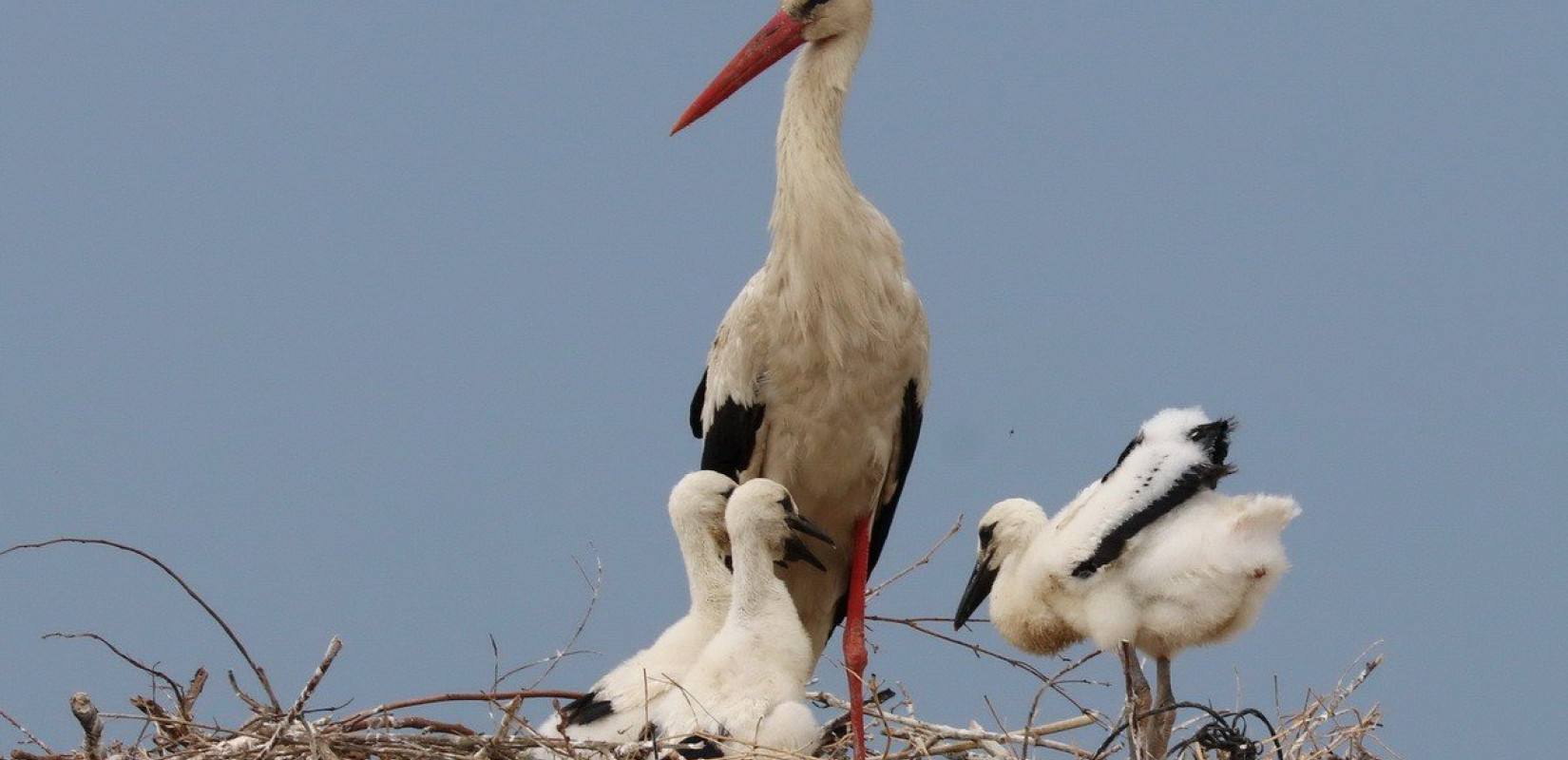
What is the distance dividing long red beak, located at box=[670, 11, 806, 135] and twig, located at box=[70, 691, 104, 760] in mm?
2314

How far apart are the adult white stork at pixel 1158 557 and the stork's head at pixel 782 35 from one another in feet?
4.45

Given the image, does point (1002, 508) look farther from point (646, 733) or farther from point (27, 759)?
point (27, 759)

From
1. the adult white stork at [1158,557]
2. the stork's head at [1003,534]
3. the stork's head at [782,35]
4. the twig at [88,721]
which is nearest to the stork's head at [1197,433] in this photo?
the adult white stork at [1158,557]

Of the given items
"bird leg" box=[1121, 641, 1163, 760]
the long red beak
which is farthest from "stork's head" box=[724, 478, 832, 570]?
the long red beak

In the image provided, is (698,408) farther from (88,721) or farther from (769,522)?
(88,721)

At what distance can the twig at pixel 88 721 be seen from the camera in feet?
16.2

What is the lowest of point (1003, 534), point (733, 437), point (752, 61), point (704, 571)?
point (704, 571)

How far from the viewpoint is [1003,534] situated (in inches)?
237

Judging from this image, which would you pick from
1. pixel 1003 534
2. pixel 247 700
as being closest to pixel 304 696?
pixel 247 700

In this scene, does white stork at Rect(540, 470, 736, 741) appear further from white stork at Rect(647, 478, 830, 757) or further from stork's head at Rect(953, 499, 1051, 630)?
stork's head at Rect(953, 499, 1051, 630)

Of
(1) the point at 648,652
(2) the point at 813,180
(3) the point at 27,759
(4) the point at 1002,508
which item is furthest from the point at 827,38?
(3) the point at 27,759

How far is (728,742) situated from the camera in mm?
5133

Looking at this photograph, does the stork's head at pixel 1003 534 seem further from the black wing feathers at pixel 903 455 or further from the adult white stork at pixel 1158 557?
the black wing feathers at pixel 903 455

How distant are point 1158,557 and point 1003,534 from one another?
58 cm
